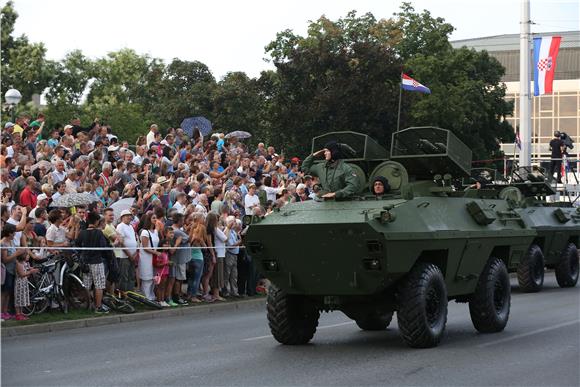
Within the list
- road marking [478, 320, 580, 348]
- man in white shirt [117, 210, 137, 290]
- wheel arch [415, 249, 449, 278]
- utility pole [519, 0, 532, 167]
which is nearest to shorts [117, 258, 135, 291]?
man in white shirt [117, 210, 137, 290]

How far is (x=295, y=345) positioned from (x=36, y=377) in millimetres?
3886

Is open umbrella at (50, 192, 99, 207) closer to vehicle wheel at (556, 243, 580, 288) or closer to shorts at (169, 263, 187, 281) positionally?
shorts at (169, 263, 187, 281)

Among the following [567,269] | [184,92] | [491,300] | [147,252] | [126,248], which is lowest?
[567,269]

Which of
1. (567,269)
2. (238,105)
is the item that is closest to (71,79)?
(238,105)

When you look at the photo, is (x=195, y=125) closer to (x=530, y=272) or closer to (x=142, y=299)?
(x=530, y=272)

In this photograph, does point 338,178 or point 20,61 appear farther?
point 20,61

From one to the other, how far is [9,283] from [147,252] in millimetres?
3407

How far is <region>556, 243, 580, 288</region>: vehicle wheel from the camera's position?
84.5 ft

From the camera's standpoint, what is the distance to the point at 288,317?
1446 cm

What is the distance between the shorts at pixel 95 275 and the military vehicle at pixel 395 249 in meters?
5.01

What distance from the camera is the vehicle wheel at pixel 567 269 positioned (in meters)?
25.8

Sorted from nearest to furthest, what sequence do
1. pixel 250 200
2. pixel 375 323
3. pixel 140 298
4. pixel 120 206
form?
pixel 375 323 < pixel 140 298 < pixel 120 206 < pixel 250 200

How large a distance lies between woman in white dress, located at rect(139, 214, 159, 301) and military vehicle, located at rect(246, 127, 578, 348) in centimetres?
548

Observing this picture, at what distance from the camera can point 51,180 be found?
2172 cm
